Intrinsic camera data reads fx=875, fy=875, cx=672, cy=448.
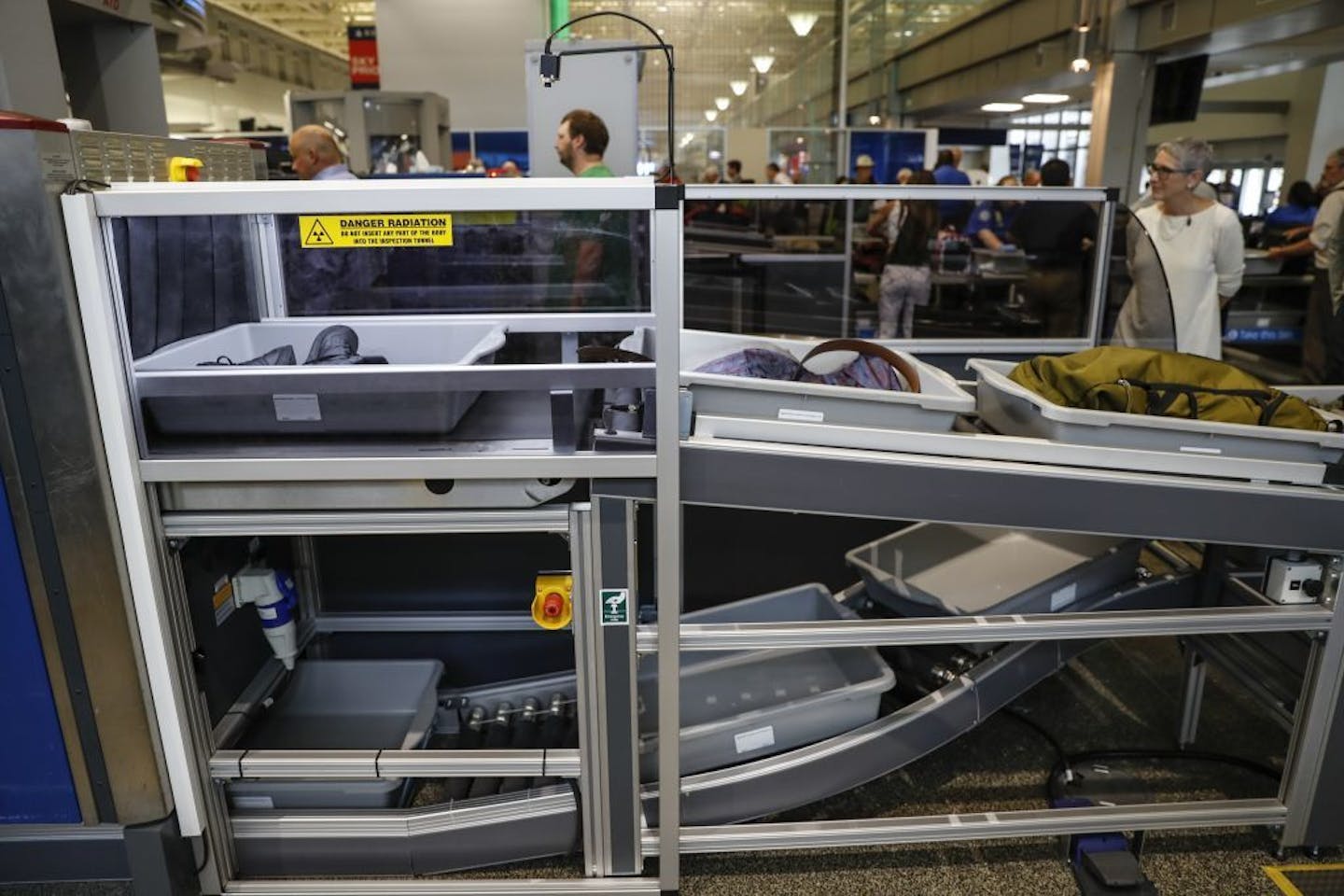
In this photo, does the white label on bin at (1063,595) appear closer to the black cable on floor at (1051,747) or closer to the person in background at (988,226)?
the black cable on floor at (1051,747)

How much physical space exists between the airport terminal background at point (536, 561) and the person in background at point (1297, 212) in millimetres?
3973

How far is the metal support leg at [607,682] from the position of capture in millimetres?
1518

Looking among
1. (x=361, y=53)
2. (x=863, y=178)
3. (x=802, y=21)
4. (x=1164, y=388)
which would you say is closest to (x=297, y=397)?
(x=1164, y=388)

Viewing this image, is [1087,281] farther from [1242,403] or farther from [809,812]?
[809,812]

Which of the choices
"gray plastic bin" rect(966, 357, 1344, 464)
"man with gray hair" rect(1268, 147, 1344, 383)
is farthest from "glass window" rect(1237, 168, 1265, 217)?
"gray plastic bin" rect(966, 357, 1344, 464)

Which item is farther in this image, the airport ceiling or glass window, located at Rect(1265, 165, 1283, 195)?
glass window, located at Rect(1265, 165, 1283, 195)

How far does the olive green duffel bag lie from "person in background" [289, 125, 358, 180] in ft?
9.50

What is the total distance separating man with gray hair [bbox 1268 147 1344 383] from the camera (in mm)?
4613

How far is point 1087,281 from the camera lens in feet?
11.0

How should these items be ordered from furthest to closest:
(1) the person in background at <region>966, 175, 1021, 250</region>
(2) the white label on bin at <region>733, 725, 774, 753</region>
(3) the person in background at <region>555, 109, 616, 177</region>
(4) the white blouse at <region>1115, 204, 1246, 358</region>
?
(1) the person in background at <region>966, 175, 1021, 250</region> → (4) the white blouse at <region>1115, 204, 1246, 358</region> → (3) the person in background at <region>555, 109, 616, 177</region> → (2) the white label on bin at <region>733, 725, 774, 753</region>

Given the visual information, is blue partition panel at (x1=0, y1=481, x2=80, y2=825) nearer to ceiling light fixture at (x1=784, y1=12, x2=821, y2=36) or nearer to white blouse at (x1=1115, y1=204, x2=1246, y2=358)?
white blouse at (x1=1115, y1=204, x2=1246, y2=358)

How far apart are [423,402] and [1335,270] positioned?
4982mm

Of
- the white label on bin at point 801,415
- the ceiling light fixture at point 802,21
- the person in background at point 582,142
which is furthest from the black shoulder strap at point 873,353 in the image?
the ceiling light fixture at point 802,21

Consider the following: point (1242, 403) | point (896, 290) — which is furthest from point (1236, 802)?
point (896, 290)
